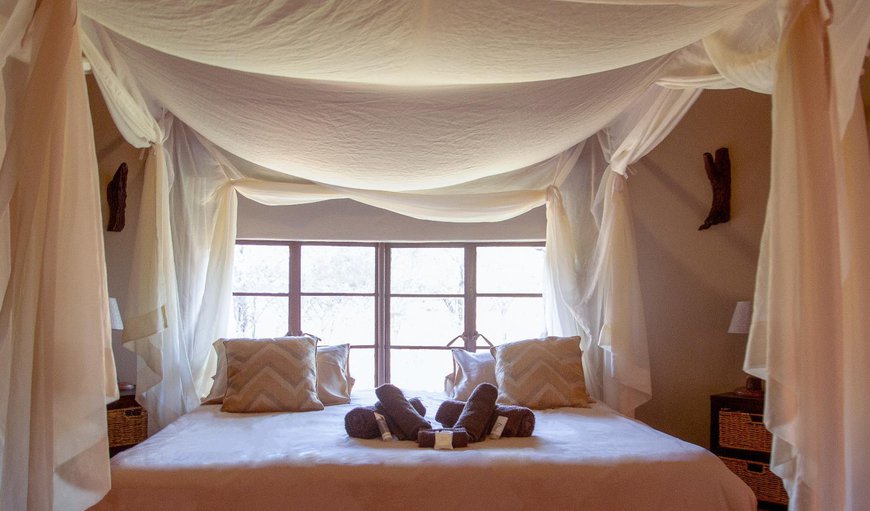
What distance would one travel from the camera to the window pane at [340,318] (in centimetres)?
484

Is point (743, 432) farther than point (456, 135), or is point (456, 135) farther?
point (743, 432)

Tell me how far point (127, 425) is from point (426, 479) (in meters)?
2.02

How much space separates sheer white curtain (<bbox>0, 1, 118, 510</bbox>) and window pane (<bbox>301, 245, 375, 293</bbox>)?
8.96 ft

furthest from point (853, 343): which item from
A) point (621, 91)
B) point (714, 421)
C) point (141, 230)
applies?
point (141, 230)

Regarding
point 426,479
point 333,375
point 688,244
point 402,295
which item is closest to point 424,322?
point 402,295

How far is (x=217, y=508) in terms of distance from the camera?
7.87 feet

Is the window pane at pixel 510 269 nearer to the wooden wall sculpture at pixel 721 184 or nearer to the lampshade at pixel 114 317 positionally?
the wooden wall sculpture at pixel 721 184

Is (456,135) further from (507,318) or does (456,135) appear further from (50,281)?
(507,318)

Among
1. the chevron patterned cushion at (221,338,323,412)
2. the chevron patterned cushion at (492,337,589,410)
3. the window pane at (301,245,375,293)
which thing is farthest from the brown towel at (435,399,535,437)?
the window pane at (301,245,375,293)

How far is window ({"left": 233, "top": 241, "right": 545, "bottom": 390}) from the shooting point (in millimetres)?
4848

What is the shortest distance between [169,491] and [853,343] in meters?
2.16

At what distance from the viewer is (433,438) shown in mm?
2836

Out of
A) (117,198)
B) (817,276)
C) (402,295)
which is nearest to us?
(817,276)

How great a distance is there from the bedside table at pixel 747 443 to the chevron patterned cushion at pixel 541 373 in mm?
697
